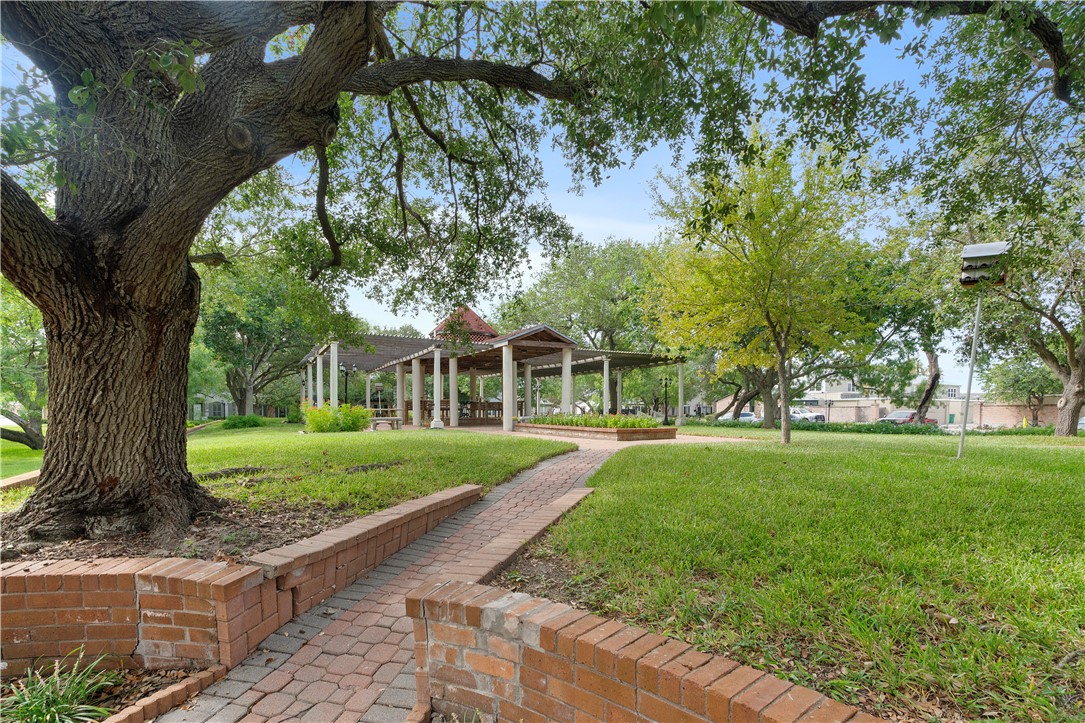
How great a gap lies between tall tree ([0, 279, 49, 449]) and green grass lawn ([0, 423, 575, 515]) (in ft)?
37.7

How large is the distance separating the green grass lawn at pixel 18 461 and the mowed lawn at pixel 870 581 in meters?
11.7

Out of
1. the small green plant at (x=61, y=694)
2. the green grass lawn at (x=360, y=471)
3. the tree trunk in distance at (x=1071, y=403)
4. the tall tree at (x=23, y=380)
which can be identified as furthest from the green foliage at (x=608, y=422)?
the tall tree at (x=23, y=380)

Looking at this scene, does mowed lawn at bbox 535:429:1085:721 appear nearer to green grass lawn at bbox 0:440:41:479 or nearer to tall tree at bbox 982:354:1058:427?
green grass lawn at bbox 0:440:41:479

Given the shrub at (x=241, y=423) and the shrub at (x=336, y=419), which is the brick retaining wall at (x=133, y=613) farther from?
the shrub at (x=241, y=423)

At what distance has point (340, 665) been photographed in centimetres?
263

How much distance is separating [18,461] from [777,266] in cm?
1895

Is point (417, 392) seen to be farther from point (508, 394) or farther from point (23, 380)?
point (23, 380)

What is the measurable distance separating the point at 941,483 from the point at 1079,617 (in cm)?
324

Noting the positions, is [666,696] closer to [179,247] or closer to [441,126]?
[179,247]

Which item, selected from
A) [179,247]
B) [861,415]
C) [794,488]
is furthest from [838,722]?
[861,415]

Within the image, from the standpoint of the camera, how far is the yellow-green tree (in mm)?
9320

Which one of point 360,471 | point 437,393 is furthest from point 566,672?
point 437,393

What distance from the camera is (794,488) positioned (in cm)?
479

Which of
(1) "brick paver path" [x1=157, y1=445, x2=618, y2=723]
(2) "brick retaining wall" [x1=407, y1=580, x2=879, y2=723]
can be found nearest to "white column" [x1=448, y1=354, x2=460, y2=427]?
(1) "brick paver path" [x1=157, y1=445, x2=618, y2=723]
